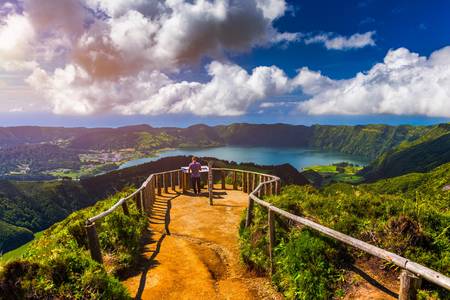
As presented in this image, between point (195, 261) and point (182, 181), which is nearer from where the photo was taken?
point (195, 261)

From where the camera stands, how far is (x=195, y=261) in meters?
8.24

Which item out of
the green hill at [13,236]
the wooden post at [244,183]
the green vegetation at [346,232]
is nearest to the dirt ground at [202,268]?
the green vegetation at [346,232]

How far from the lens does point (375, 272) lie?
5.15 m

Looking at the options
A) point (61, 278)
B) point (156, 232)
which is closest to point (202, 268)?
point (156, 232)

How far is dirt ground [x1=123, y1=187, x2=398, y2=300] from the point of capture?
5.15 metres

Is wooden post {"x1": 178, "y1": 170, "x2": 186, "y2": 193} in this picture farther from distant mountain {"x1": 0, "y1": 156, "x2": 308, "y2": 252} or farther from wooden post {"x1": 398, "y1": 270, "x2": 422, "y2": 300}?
distant mountain {"x1": 0, "y1": 156, "x2": 308, "y2": 252}

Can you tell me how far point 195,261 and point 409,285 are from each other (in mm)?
5748

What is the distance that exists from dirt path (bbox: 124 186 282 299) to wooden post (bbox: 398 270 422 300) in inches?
126

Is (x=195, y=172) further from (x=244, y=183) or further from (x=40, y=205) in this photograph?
(x=40, y=205)

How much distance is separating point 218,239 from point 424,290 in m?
6.81

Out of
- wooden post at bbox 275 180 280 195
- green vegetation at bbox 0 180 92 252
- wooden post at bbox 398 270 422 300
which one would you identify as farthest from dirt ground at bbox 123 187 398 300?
green vegetation at bbox 0 180 92 252

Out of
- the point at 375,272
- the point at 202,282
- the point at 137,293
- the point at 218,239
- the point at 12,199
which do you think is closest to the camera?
the point at 375,272

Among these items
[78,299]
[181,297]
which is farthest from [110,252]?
[78,299]

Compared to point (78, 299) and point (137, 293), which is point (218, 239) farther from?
point (78, 299)
